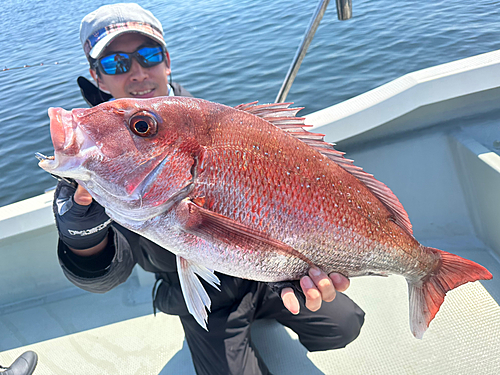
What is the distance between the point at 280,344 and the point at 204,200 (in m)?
1.52

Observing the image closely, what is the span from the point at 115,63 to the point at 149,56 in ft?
0.64

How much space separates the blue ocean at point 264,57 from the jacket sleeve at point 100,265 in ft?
14.4

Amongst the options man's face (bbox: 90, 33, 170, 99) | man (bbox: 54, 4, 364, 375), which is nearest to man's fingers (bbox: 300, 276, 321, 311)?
man (bbox: 54, 4, 364, 375)

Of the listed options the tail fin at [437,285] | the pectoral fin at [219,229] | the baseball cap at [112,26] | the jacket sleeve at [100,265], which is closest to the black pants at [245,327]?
the jacket sleeve at [100,265]

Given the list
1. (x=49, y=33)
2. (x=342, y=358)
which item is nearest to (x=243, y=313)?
(x=342, y=358)

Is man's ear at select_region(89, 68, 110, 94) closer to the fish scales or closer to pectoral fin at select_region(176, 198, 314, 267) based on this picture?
the fish scales

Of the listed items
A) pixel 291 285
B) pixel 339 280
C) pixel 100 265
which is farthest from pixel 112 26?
pixel 339 280

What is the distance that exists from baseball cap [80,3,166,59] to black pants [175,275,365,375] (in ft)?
4.80

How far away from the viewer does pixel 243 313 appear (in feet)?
6.73

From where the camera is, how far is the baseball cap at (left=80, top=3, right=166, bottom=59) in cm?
200

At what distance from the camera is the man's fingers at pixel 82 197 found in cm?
149

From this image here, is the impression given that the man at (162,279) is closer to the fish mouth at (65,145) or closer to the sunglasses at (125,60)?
the sunglasses at (125,60)

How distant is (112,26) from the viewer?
2033 mm

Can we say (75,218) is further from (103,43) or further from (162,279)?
(103,43)
